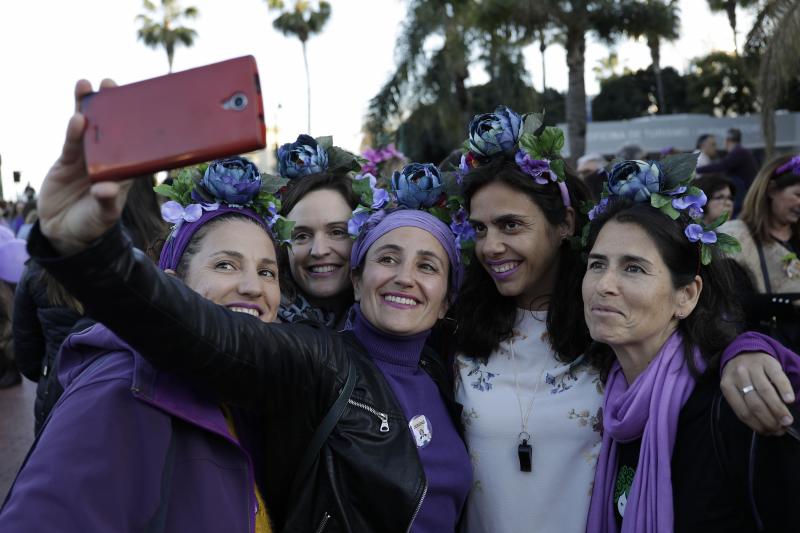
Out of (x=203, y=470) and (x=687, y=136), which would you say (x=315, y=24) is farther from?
(x=203, y=470)

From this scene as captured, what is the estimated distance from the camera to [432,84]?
22266 mm

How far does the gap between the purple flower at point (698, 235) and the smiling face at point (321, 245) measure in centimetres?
143

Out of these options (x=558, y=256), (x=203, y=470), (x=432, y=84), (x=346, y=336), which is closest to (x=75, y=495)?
(x=203, y=470)

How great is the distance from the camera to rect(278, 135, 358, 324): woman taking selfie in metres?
3.28

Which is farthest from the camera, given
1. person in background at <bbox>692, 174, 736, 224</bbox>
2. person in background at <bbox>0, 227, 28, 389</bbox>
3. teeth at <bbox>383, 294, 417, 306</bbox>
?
person in background at <bbox>692, 174, 736, 224</bbox>

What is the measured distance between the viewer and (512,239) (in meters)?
2.98

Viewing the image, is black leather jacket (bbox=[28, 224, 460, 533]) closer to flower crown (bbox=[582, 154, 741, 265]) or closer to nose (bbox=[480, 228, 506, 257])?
nose (bbox=[480, 228, 506, 257])

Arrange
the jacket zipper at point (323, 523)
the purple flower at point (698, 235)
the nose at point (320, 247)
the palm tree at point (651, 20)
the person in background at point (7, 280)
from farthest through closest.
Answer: the palm tree at point (651, 20) → the person in background at point (7, 280) → the nose at point (320, 247) → the purple flower at point (698, 235) → the jacket zipper at point (323, 523)

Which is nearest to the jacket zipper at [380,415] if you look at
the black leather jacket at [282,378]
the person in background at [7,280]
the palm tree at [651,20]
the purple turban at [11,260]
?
the black leather jacket at [282,378]

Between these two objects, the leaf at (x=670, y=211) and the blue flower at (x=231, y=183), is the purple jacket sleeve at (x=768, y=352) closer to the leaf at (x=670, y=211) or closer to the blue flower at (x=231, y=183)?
the leaf at (x=670, y=211)

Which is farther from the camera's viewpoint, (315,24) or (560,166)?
(315,24)

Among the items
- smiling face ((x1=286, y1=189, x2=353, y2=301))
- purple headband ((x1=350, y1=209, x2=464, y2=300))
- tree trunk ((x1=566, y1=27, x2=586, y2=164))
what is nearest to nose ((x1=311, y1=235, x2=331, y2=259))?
smiling face ((x1=286, y1=189, x2=353, y2=301))

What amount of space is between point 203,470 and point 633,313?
1471 mm

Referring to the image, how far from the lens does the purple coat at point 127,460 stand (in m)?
1.53
